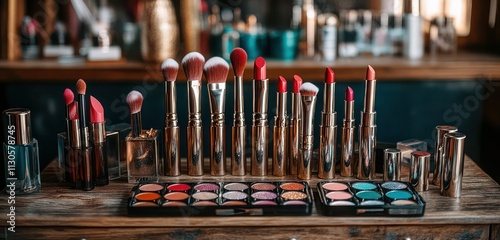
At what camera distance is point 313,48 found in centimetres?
265

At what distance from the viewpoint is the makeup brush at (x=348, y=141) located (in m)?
1.45

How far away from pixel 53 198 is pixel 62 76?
1.15 metres

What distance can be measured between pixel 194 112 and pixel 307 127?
0.25 meters

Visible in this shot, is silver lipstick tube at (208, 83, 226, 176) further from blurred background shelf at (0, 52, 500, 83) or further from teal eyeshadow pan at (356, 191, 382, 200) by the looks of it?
blurred background shelf at (0, 52, 500, 83)

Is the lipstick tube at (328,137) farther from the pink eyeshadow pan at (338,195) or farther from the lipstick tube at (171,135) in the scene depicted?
the lipstick tube at (171,135)

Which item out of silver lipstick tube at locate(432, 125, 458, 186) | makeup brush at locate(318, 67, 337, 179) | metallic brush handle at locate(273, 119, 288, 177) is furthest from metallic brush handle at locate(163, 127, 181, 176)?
silver lipstick tube at locate(432, 125, 458, 186)

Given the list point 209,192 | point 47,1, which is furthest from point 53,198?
point 47,1

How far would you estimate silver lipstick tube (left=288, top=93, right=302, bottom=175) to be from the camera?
4.79 ft

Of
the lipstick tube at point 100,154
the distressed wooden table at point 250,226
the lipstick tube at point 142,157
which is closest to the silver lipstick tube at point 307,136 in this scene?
the distressed wooden table at point 250,226

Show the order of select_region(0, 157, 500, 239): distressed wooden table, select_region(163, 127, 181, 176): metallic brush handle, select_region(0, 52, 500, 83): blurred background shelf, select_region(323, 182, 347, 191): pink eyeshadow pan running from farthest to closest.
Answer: select_region(0, 52, 500, 83): blurred background shelf → select_region(163, 127, 181, 176): metallic brush handle → select_region(323, 182, 347, 191): pink eyeshadow pan → select_region(0, 157, 500, 239): distressed wooden table

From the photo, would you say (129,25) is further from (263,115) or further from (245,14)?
(263,115)

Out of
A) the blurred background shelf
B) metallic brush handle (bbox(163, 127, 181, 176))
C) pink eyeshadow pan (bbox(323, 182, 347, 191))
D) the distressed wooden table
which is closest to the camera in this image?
the distressed wooden table

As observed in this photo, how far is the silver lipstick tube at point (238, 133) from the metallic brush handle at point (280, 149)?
7 cm

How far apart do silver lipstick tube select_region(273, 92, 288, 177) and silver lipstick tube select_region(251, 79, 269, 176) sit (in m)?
0.02
